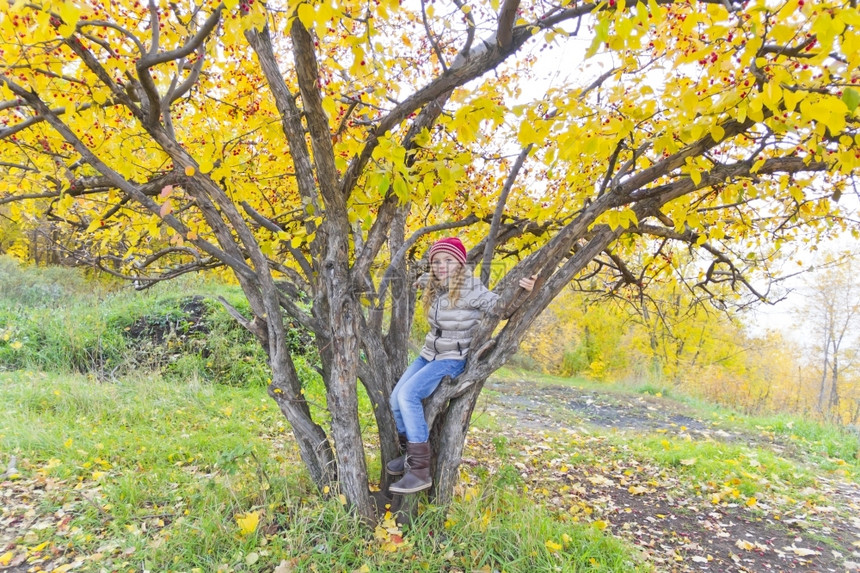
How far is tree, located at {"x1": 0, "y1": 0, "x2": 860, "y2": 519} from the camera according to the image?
199 centimetres

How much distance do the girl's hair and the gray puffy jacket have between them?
3 cm

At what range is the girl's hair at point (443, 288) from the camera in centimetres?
305

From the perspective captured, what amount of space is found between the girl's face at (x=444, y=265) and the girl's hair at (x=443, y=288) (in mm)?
26

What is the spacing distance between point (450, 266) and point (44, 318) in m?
6.94

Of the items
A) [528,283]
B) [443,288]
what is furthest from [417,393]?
[528,283]

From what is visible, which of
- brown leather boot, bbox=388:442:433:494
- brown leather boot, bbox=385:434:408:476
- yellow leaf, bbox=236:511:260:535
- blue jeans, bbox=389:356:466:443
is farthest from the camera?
brown leather boot, bbox=385:434:408:476

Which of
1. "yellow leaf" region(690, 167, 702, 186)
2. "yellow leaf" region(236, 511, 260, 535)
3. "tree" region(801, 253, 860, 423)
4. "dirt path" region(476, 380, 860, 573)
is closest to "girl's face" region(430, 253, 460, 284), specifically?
"yellow leaf" region(690, 167, 702, 186)

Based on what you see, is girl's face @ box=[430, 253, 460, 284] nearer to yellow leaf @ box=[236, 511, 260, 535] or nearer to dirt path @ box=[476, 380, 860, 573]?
yellow leaf @ box=[236, 511, 260, 535]

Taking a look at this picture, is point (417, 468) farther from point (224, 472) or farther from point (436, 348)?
point (224, 472)

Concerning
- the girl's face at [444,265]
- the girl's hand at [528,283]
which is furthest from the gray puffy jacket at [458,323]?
the girl's hand at [528,283]

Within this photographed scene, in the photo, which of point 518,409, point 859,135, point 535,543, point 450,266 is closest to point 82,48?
point 450,266

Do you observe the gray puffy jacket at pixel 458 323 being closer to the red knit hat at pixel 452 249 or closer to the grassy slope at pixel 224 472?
the red knit hat at pixel 452 249

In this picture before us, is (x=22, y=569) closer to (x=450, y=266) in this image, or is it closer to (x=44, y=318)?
(x=450, y=266)

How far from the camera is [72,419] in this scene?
14.8 ft
